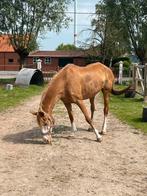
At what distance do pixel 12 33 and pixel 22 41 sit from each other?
40.7 inches

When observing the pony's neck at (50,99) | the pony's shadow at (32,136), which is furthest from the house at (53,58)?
the pony's neck at (50,99)

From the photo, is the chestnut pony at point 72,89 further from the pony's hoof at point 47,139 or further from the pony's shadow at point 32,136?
the pony's shadow at point 32,136

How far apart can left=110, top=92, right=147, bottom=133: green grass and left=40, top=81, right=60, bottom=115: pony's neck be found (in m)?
2.73

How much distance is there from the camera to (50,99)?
1038 centimetres

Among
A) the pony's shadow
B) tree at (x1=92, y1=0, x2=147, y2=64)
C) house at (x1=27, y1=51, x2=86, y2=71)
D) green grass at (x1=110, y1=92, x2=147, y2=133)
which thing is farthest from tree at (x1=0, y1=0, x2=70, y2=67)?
house at (x1=27, y1=51, x2=86, y2=71)

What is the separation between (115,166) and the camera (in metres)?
8.23

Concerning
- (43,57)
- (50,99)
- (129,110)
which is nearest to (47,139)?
(50,99)

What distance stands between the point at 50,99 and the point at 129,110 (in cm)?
660

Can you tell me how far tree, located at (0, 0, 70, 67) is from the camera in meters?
34.3

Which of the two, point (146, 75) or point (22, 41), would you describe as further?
point (22, 41)

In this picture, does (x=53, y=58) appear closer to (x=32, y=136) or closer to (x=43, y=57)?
(x=43, y=57)

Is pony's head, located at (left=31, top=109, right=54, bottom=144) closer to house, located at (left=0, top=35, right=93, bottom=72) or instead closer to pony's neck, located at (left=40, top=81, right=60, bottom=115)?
pony's neck, located at (left=40, top=81, right=60, bottom=115)

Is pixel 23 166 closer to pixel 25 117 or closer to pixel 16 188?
pixel 16 188

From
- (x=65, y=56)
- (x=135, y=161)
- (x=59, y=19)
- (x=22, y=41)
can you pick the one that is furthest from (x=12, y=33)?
(x=65, y=56)
